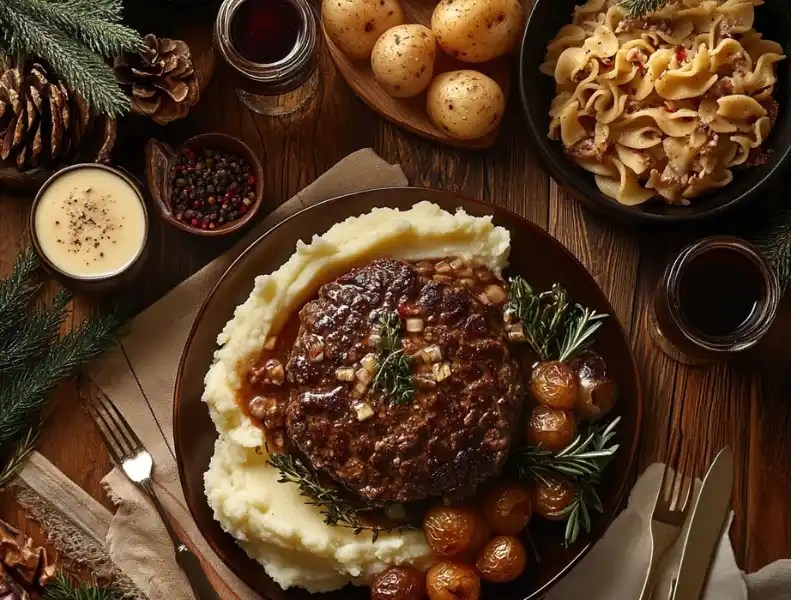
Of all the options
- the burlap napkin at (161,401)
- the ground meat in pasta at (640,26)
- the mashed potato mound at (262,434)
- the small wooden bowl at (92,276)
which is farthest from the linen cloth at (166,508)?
the ground meat in pasta at (640,26)

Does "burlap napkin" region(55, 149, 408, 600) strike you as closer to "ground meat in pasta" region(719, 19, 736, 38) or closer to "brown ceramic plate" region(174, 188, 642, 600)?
"brown ceramic plate" region(174, 188, 642, 600)

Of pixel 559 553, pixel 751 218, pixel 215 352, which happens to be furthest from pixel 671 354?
pixel 215 352

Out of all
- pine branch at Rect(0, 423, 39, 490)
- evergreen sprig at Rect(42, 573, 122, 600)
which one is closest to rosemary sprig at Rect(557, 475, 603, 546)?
evergreen sprig at Rect(42, 573, 122, 600)

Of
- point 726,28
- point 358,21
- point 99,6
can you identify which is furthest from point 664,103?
point 99,6

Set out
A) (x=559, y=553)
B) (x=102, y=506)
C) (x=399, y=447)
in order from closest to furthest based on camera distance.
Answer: (x=399, y=447)
(x=559, y=553)
(x=102, y=506)

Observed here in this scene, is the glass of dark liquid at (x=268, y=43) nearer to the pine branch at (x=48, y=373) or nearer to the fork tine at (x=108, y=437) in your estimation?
the pine branch at (x=48, y=373)

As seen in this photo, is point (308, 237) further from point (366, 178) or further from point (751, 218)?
point (751, 218)

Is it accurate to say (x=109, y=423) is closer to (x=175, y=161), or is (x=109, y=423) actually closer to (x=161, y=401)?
(x=161, y=401)
